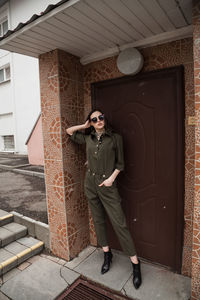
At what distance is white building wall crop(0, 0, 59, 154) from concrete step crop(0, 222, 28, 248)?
6025mm

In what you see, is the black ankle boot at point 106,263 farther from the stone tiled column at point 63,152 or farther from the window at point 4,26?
the window at point 4,26

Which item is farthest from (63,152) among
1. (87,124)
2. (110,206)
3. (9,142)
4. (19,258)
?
(9,142)

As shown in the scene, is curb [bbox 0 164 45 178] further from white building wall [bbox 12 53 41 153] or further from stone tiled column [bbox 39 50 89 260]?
stone tiled column [bbox 39 50 89 260]

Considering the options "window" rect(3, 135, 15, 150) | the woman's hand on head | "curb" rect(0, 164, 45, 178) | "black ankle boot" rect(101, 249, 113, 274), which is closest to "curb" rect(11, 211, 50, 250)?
"black ankle boot" rect(101, 249, 113, 274)

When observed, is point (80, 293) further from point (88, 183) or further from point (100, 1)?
point (100, 1)

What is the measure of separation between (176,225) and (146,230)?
1.39 feet

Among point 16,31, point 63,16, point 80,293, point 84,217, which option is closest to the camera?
point 63,16

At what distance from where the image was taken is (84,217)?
10.2 ft

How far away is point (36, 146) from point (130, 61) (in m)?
5.97

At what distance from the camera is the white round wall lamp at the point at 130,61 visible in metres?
2.34

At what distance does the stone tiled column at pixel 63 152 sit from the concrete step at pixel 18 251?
31 cm

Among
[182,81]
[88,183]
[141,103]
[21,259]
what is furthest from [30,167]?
[182,81]

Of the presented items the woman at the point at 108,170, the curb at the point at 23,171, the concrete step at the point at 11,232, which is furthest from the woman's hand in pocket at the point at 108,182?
the curb at the point at 23,171

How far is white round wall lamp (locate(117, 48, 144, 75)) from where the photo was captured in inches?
92.1
